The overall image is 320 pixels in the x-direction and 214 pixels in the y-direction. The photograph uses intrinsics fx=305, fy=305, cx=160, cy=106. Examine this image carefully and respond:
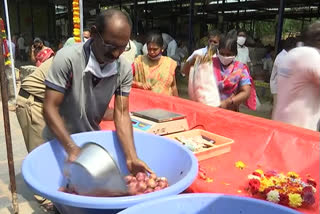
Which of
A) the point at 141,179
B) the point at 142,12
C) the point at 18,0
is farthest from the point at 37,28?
the point at 141,179

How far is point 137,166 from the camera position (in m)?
1.39

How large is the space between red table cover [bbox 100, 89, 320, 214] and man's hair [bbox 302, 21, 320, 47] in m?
0.55

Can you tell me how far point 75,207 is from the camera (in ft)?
3.11

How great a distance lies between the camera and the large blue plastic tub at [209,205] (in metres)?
0.93

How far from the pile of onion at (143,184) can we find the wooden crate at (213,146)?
10.8 inches

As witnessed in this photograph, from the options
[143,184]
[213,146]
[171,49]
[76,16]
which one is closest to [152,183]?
[143,184]

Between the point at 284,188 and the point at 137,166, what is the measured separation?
2.04 ft

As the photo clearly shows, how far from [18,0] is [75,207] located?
614 inches

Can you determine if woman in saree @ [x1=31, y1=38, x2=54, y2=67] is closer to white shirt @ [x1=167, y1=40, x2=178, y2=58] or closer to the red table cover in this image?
white shirt @ [x1=167, y1=40, x2=178, y2=58]

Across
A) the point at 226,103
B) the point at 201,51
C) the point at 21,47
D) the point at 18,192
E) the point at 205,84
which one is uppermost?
the point at 201,51

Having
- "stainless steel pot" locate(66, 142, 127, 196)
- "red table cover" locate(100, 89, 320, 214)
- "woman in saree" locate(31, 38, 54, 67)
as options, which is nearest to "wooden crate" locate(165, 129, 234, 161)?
"red table cover" locate(100, 89, 320, 214)

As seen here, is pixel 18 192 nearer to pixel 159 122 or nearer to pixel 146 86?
pixel 146 86

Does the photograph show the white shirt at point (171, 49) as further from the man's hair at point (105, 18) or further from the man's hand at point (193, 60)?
the man's hair at point (105, 18)

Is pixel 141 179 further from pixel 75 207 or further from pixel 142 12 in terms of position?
pixel 142 12
